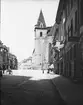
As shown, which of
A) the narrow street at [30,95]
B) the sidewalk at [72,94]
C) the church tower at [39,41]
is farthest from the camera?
the church tower at [39,41]

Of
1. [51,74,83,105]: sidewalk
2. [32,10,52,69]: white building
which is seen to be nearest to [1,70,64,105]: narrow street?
[51,74,83,105]: sidewalk

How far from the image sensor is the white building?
332ft

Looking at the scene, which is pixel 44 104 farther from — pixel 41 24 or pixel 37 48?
pixel 41 24

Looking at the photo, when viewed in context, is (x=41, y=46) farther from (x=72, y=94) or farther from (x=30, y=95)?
(x=72, y=94)

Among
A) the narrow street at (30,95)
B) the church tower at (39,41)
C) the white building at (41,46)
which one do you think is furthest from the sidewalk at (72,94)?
the church tower at (39,41)

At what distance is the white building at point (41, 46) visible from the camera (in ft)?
332

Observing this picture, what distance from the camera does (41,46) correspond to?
10750cm

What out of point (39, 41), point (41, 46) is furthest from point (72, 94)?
point (39, 41)

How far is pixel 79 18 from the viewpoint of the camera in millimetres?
18234

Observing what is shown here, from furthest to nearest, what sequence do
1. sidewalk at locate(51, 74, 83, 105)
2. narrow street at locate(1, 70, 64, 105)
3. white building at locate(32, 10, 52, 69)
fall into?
1. white building at locate(32, 10, 52, 69)
2. narrow street at locate(1, 70, 64, 105)
3. sidewalk at locate(51, 74, 83, 105)

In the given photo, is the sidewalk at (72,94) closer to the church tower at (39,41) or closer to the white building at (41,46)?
the white building at (41,46)

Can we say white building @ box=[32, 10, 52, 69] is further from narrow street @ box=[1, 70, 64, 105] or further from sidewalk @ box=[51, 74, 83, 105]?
sidewalk @ box=[51, 74, 83, 105]

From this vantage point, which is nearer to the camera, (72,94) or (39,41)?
(72,94)

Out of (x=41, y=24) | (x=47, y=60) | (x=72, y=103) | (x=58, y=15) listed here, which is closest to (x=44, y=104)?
(x=72, y=103)
